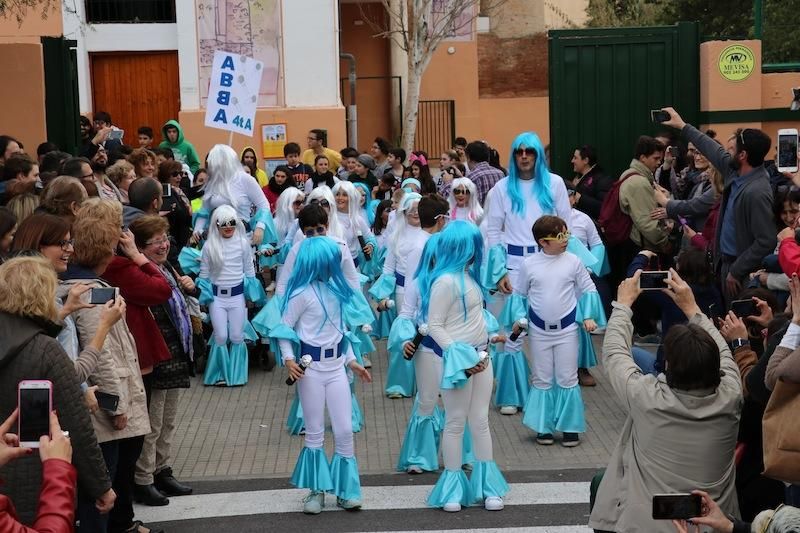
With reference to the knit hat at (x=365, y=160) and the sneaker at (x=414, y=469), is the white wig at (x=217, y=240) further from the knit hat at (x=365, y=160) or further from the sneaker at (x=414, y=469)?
the knit hat at (x=365, y=160)

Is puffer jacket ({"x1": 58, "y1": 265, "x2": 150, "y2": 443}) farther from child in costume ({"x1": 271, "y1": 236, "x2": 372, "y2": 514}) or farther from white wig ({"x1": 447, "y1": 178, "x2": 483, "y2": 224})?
white wig ({"x1": 447, "y1": 178, "x2": 483, "y2": 224})

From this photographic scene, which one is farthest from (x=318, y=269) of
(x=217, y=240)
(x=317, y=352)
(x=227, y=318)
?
(x=227, y=318)

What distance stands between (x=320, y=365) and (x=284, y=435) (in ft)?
7.42

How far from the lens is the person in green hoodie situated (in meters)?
16.2

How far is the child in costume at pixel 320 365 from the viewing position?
7961 mm

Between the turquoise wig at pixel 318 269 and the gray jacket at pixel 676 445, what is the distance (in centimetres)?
302

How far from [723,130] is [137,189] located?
26.3 feet

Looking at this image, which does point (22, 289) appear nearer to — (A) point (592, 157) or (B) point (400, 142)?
(A) point (592, 157)

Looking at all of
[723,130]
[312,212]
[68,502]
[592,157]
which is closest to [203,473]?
[312,212]

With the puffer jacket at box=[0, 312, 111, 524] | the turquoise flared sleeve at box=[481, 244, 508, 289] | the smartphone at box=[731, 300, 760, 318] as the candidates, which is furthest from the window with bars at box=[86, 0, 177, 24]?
the puffer jacket at box=[0, 312, 111, 524]

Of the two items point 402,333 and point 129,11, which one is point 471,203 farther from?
point 129,11

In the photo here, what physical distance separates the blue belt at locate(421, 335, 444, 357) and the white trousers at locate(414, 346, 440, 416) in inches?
0.9

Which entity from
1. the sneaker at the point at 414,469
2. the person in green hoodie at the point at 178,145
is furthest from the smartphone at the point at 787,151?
the person in green hoodie at the point at 178,145

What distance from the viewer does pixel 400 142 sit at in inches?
1158
